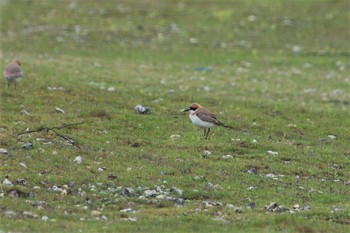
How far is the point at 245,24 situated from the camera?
5425 cm

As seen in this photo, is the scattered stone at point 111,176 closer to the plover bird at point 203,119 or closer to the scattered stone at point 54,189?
the scattered stone at point 54,189

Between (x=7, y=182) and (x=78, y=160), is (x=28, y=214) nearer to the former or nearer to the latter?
(x=7, y=182)

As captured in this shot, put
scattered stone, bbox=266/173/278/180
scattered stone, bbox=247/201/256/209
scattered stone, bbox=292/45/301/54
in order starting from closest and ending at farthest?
scattered stone, bbox=247/201/256/209 → scattered stone, bbox=266/173/278/180 → scattered stone, bbox=292/45/301/54

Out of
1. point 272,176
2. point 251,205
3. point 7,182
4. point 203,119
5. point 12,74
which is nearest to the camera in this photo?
point 7,182

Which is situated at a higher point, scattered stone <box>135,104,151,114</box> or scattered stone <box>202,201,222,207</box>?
scattered stone <box>202,201,222,207</box>

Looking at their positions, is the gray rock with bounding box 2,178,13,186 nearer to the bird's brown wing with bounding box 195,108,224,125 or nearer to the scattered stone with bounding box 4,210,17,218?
the scattered stone with bounding box 4,210,17,218

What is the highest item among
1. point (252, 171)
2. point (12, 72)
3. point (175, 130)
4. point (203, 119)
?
point (203, 119)

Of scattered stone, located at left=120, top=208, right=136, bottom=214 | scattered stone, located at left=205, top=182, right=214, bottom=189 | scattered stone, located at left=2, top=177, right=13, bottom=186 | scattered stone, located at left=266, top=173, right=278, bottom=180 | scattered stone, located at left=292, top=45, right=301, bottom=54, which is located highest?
scattered stone, located at left=2, top=177, right=13, bottom=186

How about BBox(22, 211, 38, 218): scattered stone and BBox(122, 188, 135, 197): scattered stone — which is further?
BBox(122, 188, 135, 197): scattered stone

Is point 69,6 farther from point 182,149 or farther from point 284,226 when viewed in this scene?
point 284,226

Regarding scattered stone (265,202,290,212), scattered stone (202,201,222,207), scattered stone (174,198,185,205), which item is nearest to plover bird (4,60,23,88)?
scattered stone (174,198,185,205)

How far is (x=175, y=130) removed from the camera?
2430 centimetres

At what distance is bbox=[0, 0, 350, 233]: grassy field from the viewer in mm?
15898

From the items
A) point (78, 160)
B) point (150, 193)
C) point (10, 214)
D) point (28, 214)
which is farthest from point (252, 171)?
point (10, 214)
